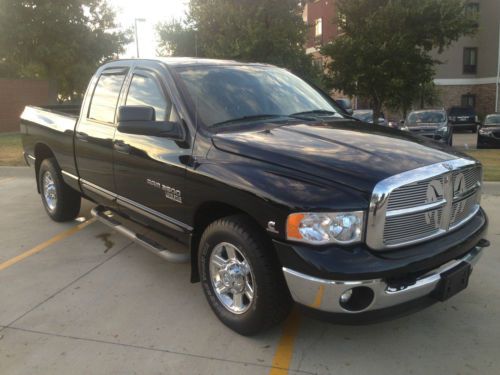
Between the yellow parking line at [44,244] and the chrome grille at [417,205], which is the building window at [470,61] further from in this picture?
the chrome grille at [417,205]

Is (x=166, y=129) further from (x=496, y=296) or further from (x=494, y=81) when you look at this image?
(x=494, y=81)

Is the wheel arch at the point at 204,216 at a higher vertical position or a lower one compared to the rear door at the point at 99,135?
lower

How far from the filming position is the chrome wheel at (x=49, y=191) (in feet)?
20.0

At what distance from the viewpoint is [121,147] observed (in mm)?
4262

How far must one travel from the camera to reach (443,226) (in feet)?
9.93

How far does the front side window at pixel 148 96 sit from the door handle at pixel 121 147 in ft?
1.23

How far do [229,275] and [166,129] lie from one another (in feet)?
3.80

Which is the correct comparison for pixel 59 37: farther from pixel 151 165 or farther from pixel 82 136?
pixel 151 165

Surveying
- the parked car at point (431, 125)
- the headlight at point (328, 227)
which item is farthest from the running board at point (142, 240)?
the parked car at point (431, 125)

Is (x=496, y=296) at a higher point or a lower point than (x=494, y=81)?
lower

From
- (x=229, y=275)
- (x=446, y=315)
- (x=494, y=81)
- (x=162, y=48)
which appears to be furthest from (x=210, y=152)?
(x=494, y=81)

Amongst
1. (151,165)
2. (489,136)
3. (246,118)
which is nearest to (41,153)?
(151,165)

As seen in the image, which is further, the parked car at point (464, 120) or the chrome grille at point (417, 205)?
the parked car at point (464, 120)

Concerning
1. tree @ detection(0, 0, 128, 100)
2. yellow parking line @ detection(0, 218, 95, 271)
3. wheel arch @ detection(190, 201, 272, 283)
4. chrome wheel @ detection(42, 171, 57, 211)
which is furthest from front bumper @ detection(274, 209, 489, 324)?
tree @ detection(0, 0, 128, 100)
